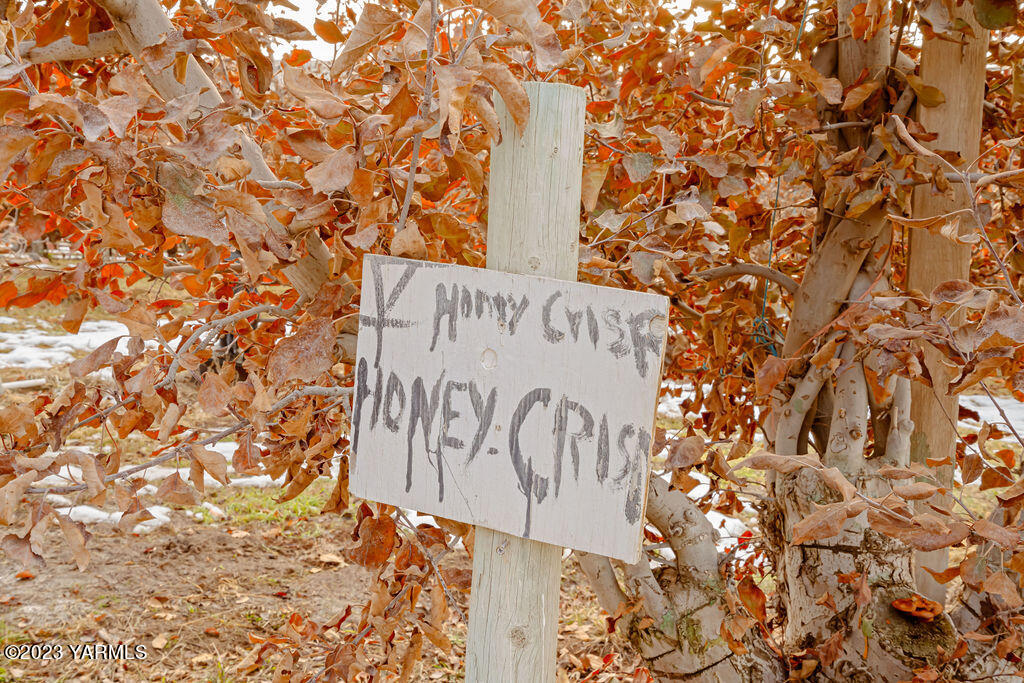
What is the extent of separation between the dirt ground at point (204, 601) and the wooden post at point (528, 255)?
4.20ft

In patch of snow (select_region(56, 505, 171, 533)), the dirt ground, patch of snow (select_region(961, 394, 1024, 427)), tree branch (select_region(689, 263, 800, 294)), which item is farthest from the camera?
patch of snow (select_region(961, 394, 1024, 427))

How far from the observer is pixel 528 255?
944 millimetres

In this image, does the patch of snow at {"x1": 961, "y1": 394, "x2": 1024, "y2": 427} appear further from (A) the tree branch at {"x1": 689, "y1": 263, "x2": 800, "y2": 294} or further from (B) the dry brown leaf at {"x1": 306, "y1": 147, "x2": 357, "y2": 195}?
(B) the dry brown leaf at {"x1": 306, "y1": 147, "x2": 357, "y2": 195}

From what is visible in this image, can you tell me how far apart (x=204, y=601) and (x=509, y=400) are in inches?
95.1

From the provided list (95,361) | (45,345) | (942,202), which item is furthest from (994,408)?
(45,345)

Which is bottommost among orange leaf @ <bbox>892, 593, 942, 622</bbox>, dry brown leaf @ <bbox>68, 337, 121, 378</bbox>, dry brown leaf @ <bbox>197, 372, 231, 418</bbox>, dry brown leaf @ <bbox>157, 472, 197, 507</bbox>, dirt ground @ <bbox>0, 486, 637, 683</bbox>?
dirt ground @ <bbox>0, 486, 637, 683</bbox>

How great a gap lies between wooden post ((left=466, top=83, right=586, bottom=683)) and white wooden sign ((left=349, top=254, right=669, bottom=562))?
0.27ft

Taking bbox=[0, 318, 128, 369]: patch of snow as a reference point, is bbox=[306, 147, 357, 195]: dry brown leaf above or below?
above

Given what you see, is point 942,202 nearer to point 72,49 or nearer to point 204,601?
point 72,49

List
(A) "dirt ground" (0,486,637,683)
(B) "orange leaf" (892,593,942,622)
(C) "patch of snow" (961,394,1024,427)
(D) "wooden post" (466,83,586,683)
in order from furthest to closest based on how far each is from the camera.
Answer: (C) "patch of snow" (961,394,1024,427) < (A) "dirt ground" (0,486,637,683) < (B) "orange leaf" (892,593,942,622) < (D) "wooden post" (466,83,586,683)

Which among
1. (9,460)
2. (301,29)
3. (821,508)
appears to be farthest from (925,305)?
(9,460)

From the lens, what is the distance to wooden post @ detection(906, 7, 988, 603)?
1.60 metres

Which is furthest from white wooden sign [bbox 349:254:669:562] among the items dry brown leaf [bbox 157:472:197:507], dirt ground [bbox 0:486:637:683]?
dirt ground [bbox 0:486:637:683]

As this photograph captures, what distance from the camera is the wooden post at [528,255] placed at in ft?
3.05
